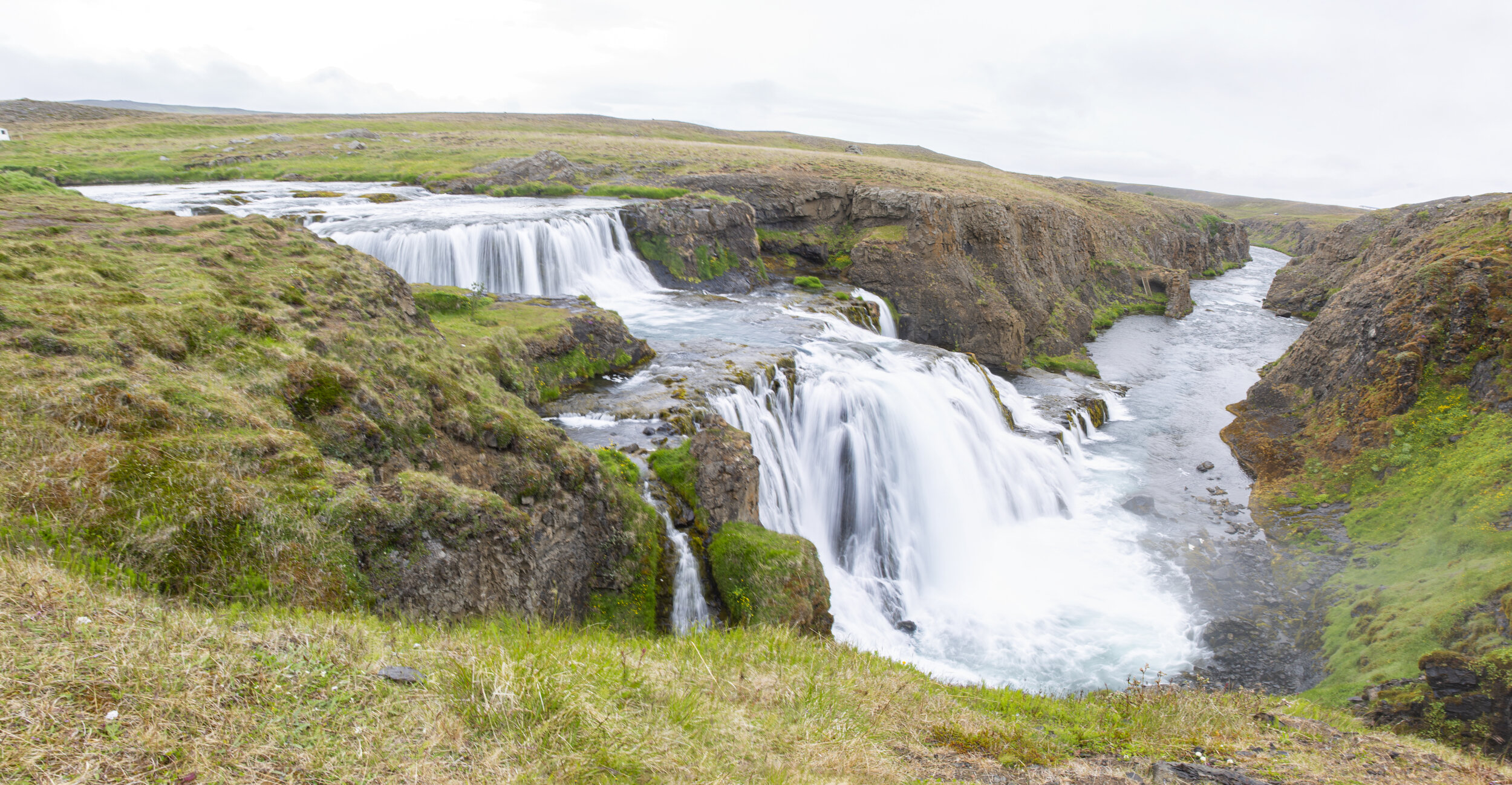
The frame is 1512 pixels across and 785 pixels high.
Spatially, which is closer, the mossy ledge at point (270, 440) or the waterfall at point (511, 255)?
the mossy ledge at point (270, 440)

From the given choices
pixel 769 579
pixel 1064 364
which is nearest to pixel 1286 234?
pixel 1064 364

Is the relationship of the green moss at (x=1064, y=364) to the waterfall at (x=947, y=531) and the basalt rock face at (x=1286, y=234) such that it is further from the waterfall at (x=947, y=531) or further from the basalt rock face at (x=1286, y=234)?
the basalt rock face at (x=1286, y=234)

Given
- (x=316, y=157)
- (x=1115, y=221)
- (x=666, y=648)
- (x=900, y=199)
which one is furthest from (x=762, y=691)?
(x=1115, y=221)

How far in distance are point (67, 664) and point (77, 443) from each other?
2483 mm

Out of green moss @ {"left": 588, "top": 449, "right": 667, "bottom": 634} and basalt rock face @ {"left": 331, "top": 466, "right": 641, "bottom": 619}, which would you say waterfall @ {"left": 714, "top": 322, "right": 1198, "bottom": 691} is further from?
basalt rock face @ {"left": 331, "top": 466, "right": 641, "bottom": 619}

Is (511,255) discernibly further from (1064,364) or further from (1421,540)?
(1421,540)

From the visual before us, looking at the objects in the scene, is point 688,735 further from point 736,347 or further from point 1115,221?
point 1115,221

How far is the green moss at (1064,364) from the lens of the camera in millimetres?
29109

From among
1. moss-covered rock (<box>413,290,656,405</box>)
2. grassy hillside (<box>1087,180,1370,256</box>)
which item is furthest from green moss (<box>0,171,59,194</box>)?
grassy hillside (<box>1087,180,1370,256</box>)

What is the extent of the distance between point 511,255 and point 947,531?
621 inches

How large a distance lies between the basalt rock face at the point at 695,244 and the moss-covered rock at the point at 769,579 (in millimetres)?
17577

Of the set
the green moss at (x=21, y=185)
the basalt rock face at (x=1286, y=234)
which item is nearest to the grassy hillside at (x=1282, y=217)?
the basalt rock face at (x=1286, y=234)

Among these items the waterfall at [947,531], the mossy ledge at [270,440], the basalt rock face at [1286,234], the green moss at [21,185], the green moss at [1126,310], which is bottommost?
the waterfall at [947,531]

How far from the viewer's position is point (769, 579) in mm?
9602
